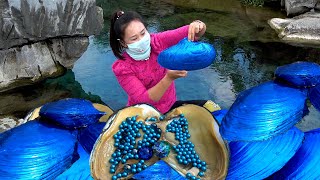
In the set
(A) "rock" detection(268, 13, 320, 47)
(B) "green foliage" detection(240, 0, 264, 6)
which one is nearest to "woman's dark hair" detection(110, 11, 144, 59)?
(A) "rock" detection(268, 13, 320, 47)

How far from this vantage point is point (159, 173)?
49.8 inches

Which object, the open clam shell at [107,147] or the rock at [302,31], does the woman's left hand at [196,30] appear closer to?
the open clam shell at [107,147]

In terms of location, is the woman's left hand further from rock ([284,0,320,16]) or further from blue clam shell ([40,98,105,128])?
rock ([284,0,320,16])

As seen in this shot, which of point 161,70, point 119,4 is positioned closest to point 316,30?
point 119,4

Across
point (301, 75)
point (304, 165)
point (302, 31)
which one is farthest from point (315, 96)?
point (302, 31)

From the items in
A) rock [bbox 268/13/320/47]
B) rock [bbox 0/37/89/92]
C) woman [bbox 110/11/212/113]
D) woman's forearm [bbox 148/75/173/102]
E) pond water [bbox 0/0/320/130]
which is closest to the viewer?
woman's forearm [bbox 148/75/173/102]

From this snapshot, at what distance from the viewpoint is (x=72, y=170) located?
127 cm

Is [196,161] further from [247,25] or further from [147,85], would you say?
[247,25]

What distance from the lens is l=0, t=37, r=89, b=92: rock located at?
4.52 metres

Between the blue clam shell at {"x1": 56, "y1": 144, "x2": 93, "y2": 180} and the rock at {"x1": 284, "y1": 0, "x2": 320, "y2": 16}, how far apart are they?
7.69 m

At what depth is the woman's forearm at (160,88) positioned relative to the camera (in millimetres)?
1616

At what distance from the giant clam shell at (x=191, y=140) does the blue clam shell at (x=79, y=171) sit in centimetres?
8

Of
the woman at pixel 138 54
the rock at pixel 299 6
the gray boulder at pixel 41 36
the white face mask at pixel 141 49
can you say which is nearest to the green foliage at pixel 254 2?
the rock at pixel 299 6

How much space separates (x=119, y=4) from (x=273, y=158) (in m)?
8.45
